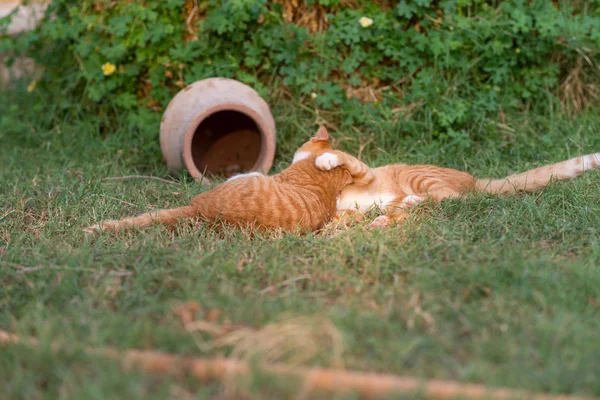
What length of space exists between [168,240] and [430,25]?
10.6ft

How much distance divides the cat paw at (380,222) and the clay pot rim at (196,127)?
1.42 meters

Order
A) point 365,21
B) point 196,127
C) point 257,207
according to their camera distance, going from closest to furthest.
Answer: point 257,207
point 196,127
point 365,21

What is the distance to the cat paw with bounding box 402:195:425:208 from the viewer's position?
4.35m

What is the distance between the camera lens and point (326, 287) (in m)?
3.10

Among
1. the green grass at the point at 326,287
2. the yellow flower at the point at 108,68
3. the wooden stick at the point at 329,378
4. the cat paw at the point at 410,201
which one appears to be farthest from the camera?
the yellow flower at the point at 108,68

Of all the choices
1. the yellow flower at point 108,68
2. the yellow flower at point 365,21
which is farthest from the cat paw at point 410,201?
the yellow flower at point 108,68

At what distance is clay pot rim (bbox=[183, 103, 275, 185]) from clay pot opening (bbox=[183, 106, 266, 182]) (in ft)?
1.00

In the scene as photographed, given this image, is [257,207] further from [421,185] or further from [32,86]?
[32,86]

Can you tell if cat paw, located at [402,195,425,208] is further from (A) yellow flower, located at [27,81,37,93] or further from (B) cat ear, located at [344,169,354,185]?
(A) yellow flower, located at [27,81,37,93]

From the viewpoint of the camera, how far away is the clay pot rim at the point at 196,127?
17.0 ft

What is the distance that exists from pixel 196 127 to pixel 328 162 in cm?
125

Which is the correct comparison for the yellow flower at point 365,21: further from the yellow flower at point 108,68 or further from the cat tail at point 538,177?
the yellow flower at point 108,68

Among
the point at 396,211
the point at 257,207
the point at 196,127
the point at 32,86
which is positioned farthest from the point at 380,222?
the point at 32,86

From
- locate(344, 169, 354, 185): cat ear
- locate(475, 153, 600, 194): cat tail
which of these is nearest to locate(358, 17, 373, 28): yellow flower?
locate(344, 169, 354, 185): cat ear
